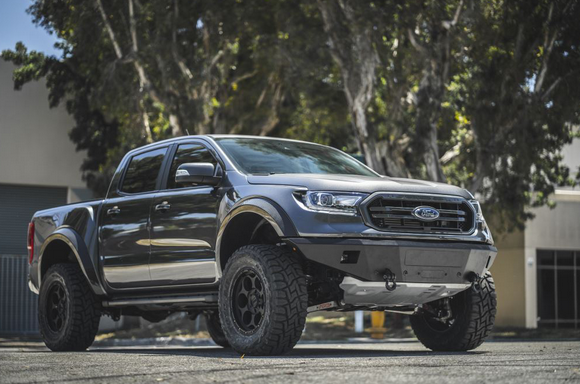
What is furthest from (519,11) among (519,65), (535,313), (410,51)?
(535,313)

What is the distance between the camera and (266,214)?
7.71 meters

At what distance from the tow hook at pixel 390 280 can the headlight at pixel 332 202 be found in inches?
20.8

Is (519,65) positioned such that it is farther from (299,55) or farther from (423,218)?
(423,218)

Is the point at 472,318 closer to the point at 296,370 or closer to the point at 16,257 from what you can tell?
the point at 296,370

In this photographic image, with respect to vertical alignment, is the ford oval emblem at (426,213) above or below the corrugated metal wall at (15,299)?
above

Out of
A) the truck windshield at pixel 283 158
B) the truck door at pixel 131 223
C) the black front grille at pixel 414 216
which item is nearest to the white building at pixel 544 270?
the truck windshield at pixel 283 158

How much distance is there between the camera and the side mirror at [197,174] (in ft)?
27.0

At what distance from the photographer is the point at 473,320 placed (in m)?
8.57

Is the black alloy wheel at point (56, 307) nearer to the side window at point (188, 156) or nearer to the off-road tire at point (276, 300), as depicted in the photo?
the side window at point (188, 156)

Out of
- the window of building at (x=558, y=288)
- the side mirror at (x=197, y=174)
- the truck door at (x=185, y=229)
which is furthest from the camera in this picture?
the window of building at (x=558, y=288)

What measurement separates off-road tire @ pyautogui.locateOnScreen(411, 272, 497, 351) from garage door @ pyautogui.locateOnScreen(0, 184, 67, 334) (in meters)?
17.5

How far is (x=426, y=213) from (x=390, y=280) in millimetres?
660

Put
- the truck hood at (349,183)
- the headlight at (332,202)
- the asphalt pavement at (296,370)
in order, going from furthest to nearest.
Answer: the truck hood at (349,183), the headlight at (332,202), the asphalt pavement at (296,370)

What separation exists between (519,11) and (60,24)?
1164 cm
